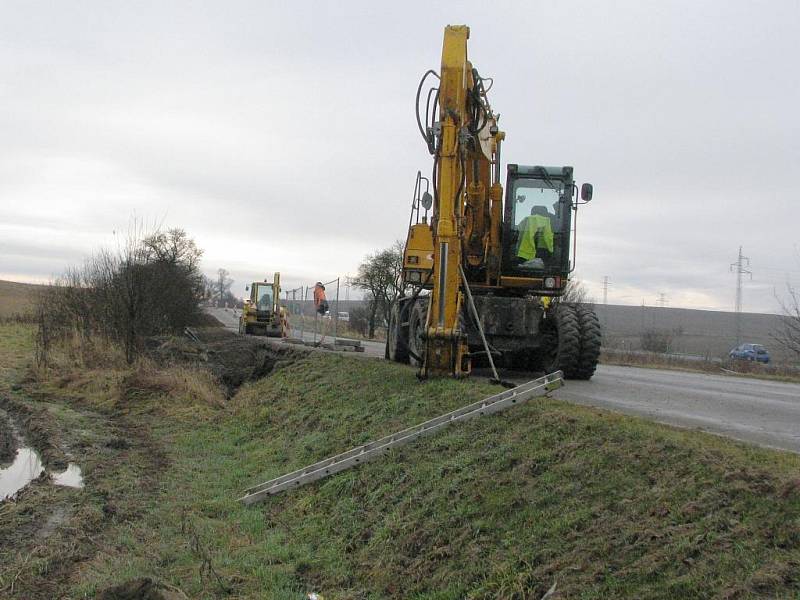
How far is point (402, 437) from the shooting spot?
782 cm

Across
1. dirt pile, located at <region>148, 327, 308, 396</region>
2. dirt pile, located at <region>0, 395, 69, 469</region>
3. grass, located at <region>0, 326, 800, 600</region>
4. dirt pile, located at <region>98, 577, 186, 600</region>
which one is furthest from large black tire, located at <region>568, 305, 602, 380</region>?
dirt pile, located at <region>98, 577, 186, 600</region>

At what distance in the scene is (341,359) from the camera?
14.5 metres

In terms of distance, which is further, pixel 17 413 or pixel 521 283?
pixel 17 413

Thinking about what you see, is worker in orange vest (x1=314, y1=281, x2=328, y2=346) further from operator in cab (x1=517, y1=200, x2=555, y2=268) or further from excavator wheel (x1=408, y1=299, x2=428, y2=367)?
operator in cab (x1=517, y1=200, x2=555, y2=268)

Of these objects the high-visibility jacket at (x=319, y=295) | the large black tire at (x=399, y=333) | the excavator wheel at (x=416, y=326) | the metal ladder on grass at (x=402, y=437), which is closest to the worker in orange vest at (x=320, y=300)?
the high-visibility jacket at (x=319, y=295)

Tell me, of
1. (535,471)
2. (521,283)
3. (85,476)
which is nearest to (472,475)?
(535,471)

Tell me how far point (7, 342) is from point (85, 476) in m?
21.6

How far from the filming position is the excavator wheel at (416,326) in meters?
11.2

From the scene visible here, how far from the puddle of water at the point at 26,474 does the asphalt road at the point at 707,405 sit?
6.27 metres

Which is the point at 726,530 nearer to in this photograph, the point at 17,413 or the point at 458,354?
the point at 458,354

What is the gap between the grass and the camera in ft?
13.5

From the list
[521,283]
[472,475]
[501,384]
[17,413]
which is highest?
[521,283]

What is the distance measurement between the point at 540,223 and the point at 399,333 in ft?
10.7

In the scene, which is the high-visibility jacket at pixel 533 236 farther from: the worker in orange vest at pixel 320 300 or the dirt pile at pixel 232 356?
the worker in orange vest at pixel 320 300
